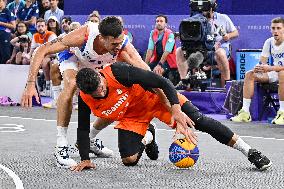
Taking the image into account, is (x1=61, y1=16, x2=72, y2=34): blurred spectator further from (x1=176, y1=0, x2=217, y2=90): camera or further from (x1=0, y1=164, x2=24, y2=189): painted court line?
(x1=0, y1=164, x2=24, y2=189): painted court line

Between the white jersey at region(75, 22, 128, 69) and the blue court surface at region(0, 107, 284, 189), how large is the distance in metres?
0.86

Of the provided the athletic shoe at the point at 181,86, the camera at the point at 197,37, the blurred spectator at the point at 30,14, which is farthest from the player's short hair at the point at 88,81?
the blurred spectator at the point at 30,14

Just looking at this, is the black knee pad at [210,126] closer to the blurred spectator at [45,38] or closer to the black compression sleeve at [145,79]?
the black compression sleeve at [145,79]

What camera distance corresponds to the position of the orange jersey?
5867 millimetres

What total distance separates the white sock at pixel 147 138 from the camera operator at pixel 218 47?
16.3ft

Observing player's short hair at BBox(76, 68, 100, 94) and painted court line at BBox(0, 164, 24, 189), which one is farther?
player's short hair at BBox(76, 68, 100, 94)

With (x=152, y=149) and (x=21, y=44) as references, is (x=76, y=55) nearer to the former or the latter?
(x=152, y=149)

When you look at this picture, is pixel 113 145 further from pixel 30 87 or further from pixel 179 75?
pixel 179 75

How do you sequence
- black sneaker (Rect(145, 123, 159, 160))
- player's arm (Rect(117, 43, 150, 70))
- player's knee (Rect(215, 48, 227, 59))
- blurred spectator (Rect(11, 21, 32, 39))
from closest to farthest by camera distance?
player's arm (Rect(117, 43, 150, 70)), black sneaker (Rect(145, 123, 159, 160)), player's knee (Rect(215, 48, 227, 59)), blurred spectator (Rect(11, 21, 32, 39))

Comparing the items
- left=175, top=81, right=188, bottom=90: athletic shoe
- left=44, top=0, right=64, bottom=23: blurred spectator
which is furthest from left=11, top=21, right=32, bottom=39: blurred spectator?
left=175, top=81, right=188, bottom=90: athletic shoe

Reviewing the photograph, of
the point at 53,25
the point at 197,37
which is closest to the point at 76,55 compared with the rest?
the point at 197,37

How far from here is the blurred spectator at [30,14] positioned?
14.9m

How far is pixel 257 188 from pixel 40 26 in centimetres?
863

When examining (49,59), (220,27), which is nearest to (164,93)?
(220,27)
